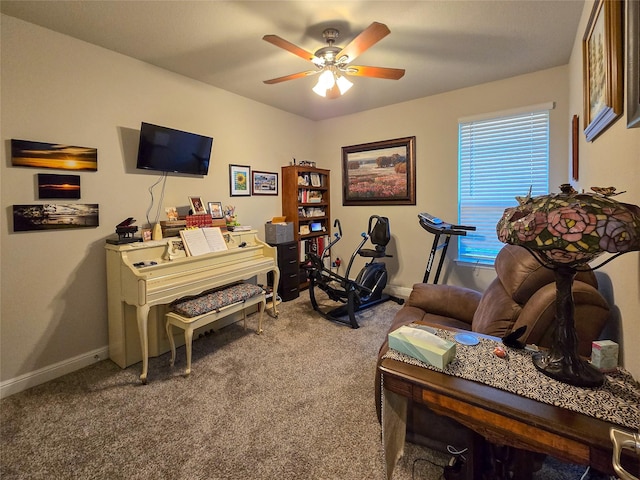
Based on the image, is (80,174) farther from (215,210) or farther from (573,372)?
(573,372)

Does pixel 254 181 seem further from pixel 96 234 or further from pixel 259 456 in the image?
pixel 259 456

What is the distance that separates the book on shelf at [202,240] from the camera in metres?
2.78

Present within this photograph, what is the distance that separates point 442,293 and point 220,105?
3220 millimetres

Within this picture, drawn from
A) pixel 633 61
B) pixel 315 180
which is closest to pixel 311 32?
pixel 633 61

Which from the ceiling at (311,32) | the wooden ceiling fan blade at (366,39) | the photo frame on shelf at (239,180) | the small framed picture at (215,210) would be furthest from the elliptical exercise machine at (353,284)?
the wooden ceiling fan blade at (366,39)

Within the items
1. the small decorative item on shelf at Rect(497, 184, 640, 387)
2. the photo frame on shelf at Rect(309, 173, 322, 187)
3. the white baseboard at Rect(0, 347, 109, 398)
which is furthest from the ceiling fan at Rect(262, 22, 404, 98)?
the white baseboard at Rect(0, 347, 109, 398)

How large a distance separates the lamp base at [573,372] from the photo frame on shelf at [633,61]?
2.52 ft

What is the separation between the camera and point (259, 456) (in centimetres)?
158

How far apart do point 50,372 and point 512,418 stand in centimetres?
311

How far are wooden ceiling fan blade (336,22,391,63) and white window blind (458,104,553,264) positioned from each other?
85.2 inches

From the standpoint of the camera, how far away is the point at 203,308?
2.45 metres

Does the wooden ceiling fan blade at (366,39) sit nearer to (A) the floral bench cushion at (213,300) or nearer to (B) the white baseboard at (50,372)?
(A) the floral bench cushion at (213,300)

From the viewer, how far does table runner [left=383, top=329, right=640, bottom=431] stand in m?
0.85

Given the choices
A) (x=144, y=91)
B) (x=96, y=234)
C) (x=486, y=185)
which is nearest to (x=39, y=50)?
(x=144, y=91)
